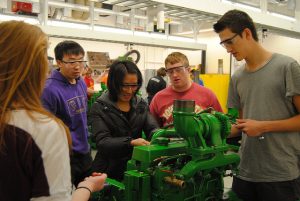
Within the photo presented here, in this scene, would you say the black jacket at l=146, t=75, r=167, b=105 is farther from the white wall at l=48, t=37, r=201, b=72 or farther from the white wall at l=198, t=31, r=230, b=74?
the white wall at l=198, t=31, r=230, b=74

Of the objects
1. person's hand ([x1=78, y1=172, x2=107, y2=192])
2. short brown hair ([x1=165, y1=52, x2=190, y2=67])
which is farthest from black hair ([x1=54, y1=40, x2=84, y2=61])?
person's hand ([x1=78, y1=172, x2=107, y2=192])

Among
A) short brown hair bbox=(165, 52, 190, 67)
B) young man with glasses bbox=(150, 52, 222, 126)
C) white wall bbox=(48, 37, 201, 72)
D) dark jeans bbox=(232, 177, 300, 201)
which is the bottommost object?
dark jeans bbox=(232, 177, 300, 201)

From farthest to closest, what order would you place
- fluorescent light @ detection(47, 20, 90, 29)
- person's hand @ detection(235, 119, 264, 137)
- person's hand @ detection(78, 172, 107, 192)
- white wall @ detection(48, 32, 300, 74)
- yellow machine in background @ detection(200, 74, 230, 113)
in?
1. white wall @ detection(48, 32, 300, 74)
2. yellow machine in background @ detection(200, 74, 230, 113)
3. fluorescent light @ detection(47, 20, 90, 29)
4. person's hand @ detection(235, 119, 264, 137)
5. person's hand @ detection(78, 172, 107, 192)

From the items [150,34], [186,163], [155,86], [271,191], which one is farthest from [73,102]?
[150,34]

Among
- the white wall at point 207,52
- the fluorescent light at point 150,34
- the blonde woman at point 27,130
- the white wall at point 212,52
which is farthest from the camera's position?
the white wall at point 212,52

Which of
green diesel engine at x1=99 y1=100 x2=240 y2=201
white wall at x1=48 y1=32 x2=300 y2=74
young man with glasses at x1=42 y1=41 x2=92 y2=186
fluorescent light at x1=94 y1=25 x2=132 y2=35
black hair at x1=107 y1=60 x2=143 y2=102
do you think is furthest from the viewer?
white wall at x1=48 y1=32 x2=300 y2=74

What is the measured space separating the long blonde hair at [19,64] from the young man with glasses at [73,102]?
1.35 meters

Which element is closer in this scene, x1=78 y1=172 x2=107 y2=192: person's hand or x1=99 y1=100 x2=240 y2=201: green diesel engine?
x1=78 y1=172 x2=107 y2=192: person's hand

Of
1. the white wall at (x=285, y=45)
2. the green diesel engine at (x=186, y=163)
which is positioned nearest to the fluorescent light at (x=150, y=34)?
the white wall at (x=285, y=45)

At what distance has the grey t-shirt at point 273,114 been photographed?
153 cm

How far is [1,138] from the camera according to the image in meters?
0.77

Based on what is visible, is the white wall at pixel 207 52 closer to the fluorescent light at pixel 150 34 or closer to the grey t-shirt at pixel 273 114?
the fluorescent light at pixel 150 34

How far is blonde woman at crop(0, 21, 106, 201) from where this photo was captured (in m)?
0.78

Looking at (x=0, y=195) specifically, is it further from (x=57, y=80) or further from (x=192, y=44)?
(x=192, y=44)
